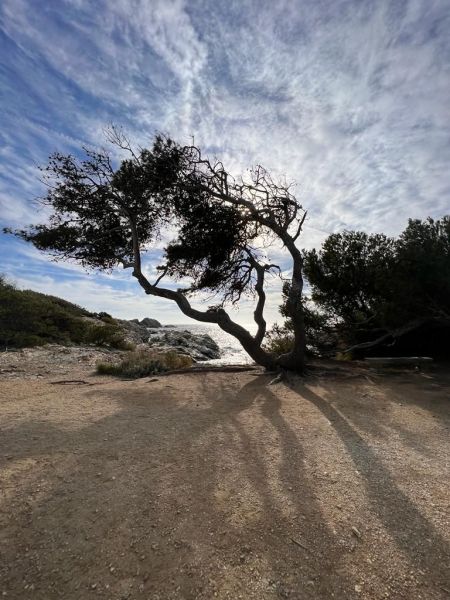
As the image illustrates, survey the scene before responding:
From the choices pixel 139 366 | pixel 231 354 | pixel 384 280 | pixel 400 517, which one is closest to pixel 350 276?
pixel 384 280

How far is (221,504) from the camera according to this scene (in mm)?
3043

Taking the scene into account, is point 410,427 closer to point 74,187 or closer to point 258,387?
point 258,387

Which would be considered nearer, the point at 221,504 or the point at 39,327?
the point at 221,504

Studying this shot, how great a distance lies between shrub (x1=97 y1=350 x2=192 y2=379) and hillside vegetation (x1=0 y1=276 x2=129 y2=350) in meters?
5.62

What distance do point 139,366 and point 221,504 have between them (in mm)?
7973

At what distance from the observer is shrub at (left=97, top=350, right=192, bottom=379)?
401 inches

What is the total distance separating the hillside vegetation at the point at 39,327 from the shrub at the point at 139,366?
18.4ft

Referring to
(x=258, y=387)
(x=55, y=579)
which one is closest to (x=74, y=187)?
(x=258, y=387)

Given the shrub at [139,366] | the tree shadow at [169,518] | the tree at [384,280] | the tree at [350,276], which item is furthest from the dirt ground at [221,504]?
the tree at [350,276]

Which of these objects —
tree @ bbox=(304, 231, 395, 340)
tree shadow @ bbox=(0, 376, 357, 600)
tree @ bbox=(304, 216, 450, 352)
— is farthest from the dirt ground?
tree @ bbox=(304, 231, 395, 340)

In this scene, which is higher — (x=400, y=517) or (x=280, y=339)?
(x=280, y=339)

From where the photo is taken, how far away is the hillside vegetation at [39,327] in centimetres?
1361

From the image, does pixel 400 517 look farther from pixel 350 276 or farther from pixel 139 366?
pixel 350 276

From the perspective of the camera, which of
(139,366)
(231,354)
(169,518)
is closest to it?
(169,518)
